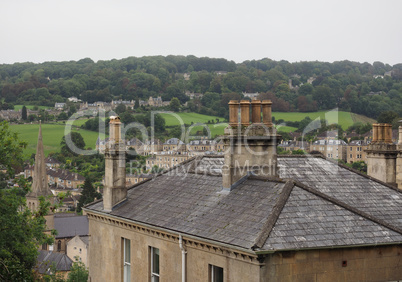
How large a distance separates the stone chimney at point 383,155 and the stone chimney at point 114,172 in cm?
A: 876

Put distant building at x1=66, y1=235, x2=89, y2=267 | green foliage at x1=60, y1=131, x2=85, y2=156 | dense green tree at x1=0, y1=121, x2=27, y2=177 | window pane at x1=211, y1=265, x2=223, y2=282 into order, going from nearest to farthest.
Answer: window pane at x1=211, y1=265, x2=223, y2=282 < dense green tree at x1=0, y1=121, x2=27, y2=177 < distant building at x1=66, y1=235, x2=89, y2=267 < green foliage at x1=60, y1=131, x2=85, y2=156

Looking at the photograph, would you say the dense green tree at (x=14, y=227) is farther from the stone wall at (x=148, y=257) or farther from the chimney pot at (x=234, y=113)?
the chimney pot at (x=234, y=113)

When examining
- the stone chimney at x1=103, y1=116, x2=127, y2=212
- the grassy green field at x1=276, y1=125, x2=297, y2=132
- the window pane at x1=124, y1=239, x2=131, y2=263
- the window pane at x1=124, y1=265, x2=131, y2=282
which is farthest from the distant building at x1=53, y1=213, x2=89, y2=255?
the window pane at x1=124, y1=239, x2=131, y2=263

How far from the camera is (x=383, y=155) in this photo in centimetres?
2097

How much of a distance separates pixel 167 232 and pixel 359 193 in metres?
5.87

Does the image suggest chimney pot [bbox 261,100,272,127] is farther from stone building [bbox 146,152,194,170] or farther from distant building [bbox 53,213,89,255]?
stone building [bbox 146,152,194,170]

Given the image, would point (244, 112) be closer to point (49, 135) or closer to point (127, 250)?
point (127, 250)

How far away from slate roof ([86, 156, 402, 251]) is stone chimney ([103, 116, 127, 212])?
0.32 m

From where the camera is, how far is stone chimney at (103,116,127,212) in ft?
66.1

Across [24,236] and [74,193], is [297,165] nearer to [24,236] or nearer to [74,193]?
[24,236]

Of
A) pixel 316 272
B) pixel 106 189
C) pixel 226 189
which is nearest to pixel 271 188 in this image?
pixel 226 189

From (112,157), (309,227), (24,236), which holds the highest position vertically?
(112,157)

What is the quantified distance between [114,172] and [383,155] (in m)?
9.40

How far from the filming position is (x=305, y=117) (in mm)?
181375
